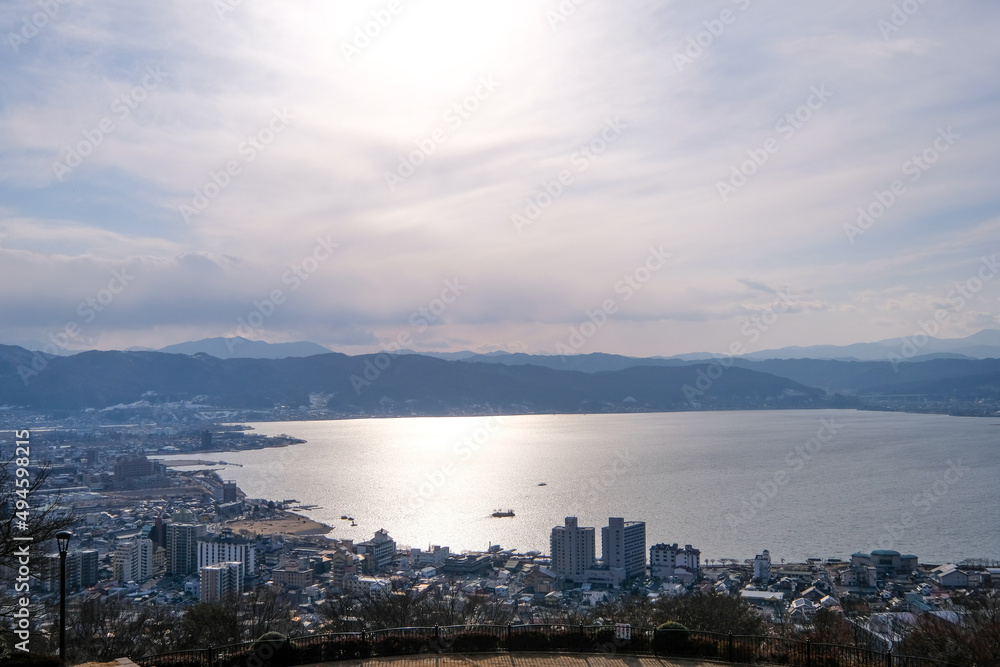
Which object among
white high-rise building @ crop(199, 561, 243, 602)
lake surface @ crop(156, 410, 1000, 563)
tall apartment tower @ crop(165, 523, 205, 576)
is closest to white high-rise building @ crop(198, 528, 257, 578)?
tall apartment tower @ crop(165, 523, 205, 576)

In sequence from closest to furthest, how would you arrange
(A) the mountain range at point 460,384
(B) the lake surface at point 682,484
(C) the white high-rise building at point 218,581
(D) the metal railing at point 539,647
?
(D) the metal railing at point 539,647
(C) the white high-rise building at point 218,581
(B) the lake surface at point 682,484
(A) the mountain range at point 460,384

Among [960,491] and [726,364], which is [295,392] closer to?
[726,364]

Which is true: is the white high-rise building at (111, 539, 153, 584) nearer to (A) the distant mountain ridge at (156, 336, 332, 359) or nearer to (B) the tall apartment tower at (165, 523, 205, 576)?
(B) the tall apartment tower at (165, 523, 205, 576)

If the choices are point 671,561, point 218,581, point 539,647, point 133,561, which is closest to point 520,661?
point 539,647

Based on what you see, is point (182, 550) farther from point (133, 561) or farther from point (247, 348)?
point (247, 348)

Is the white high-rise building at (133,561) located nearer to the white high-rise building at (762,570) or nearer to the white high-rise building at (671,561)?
the white high-rise building at (671,561)

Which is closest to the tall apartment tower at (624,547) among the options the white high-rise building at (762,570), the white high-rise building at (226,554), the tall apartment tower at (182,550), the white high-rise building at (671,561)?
the white high-rise building at (671,561)

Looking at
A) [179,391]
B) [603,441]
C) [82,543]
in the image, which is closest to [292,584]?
[82,543]
